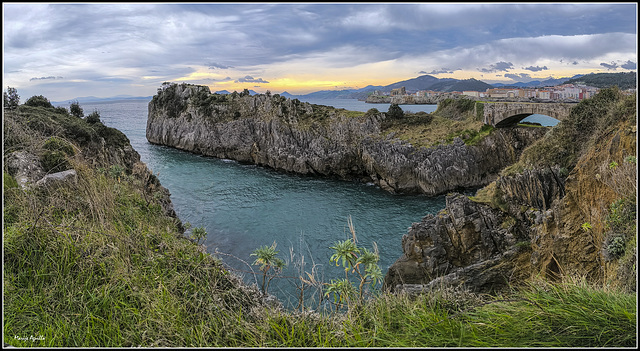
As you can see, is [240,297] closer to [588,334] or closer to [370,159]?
[588,334]

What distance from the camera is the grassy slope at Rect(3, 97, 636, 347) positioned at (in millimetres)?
2951

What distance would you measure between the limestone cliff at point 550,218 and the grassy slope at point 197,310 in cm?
408

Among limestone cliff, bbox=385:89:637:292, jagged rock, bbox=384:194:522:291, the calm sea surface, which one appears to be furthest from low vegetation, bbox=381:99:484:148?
jagged rock, bbox=384:194:522:291

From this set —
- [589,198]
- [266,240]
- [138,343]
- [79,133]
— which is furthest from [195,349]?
[79,133]

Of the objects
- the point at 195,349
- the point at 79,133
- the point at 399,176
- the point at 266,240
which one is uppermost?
the point at 79,133

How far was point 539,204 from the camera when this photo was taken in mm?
12367

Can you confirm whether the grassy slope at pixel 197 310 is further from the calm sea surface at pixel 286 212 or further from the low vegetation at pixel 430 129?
the low vegetation at pixel 430 129

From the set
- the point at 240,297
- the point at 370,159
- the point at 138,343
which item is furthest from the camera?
the point at 370,159

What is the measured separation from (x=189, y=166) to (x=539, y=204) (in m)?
37.9

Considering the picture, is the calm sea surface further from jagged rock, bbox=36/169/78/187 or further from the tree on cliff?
the tree on cliff

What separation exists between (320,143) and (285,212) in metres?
16.2

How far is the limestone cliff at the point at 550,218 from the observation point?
27.2 feet

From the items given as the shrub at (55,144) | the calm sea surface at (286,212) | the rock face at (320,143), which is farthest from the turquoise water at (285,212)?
the shrub at (55,144)

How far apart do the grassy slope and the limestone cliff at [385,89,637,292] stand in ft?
13.4
